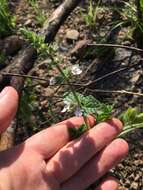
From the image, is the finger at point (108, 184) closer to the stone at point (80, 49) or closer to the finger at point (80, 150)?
the finger at point (80, 150)

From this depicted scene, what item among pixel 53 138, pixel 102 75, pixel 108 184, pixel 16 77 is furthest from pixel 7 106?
pixel 102 75

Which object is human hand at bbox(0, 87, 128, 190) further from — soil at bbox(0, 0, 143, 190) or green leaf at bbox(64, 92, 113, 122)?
soil at bbox(0, 0, 143, 190)

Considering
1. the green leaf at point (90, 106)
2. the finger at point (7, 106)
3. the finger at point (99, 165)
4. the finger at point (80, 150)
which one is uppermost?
the finger at point (7, 106)

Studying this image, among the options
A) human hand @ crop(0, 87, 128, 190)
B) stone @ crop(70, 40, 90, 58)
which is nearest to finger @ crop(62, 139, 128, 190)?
human hand @ crop(0, 87, 128, 190)

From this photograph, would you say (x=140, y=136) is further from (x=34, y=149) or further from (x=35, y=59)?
(x=35, y=59)

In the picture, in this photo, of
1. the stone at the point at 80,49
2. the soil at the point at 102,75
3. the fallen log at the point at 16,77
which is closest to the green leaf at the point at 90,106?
the soil at the point at 102,75

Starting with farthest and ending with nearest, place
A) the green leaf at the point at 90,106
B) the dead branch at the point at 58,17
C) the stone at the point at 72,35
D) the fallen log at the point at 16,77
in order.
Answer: the stone at the point at 72,35, the dead branch at the point at 58,17, the fallen log at the point at 16,77, the green leaf at the point at 90,106
